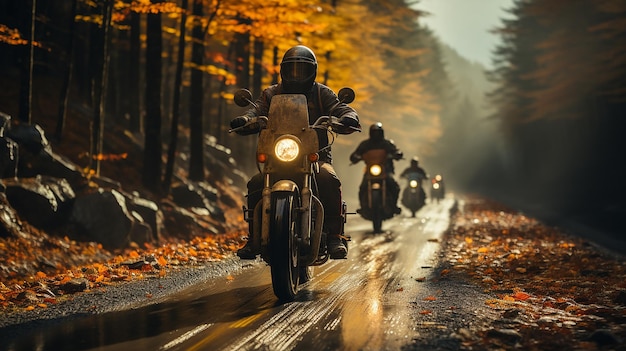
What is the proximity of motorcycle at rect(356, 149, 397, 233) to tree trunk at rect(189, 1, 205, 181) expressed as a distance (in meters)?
5.32

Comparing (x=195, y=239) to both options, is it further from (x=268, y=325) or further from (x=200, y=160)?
(x=268, y=325)

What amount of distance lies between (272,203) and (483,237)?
9.93 metres

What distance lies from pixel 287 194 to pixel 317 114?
5.39 ft

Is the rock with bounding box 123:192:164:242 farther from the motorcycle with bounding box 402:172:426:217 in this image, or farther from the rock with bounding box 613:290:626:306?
the motorcycle with bounding box 402:172:426:217

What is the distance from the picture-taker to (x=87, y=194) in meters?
12.4

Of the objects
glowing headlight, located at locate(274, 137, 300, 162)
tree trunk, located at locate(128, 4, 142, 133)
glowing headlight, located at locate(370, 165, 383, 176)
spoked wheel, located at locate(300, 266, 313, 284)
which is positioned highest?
tree trunk, located at locate(128, 4, 142, 133)

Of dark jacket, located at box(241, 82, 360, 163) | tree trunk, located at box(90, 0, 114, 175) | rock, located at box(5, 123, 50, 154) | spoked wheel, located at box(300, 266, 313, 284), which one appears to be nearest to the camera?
dark jacket, located at box(241, 82, 360, 163)

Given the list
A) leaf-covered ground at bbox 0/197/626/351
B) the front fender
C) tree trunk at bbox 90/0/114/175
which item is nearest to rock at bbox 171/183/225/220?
leaf-covered ground at bbox 0/197/626/351

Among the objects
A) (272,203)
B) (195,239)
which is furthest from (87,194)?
(272,203)

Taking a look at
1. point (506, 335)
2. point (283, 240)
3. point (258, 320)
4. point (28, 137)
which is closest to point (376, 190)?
point (28, 137)

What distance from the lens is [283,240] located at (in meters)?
6.43

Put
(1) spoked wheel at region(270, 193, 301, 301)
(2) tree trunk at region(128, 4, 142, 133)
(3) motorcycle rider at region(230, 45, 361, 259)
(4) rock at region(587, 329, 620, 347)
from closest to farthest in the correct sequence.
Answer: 1. (4) rock at region(587, 329, 620, 347)
2. (1) spoked wheel at region(270, 193, 301, 301)
3. (3) motorcycle rider at region(230, 45, 361, 259)
4. (2) tree trunk at region(128, 4, 142, 133)

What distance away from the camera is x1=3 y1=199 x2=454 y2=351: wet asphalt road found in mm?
5141

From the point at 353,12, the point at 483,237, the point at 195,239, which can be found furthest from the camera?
the point at 353,12
